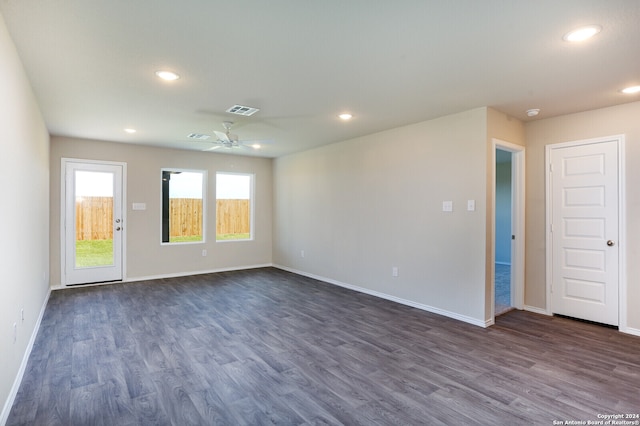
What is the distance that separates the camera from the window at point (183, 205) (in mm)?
6492

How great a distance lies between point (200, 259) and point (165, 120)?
326cm

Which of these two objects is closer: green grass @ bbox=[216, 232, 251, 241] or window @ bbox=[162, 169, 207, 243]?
window @ bbox=[162, 169, 207, 243]

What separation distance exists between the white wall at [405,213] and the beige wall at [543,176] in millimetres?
1111

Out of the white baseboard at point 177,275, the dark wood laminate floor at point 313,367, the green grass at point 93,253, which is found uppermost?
the green grass at point 93,253

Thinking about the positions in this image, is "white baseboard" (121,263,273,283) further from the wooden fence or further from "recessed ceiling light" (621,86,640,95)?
"recessed ceiling light" (621,86,640,95)

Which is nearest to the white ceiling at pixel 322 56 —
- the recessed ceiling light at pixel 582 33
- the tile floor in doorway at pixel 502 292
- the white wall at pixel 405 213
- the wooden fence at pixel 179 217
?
the recessed ceiling light at pixel 582 33

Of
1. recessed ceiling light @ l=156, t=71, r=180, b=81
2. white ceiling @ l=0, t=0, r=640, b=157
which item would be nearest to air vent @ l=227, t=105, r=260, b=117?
white ceiling @ l=0, t=0, r=640, b=157

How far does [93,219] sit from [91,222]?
0.06 metres

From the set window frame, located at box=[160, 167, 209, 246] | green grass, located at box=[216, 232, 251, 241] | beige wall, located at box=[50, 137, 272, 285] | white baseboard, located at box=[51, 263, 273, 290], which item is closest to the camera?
beige wall, located at box=[50, 137, 272, 285]

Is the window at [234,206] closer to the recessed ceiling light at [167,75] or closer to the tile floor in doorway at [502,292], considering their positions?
the recessed ceiling light at [167,75]

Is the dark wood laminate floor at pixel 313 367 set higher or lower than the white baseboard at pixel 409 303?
lower

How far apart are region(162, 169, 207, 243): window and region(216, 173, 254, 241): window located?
1.15ft

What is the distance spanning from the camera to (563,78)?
2957 mm

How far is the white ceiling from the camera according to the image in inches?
78.4
